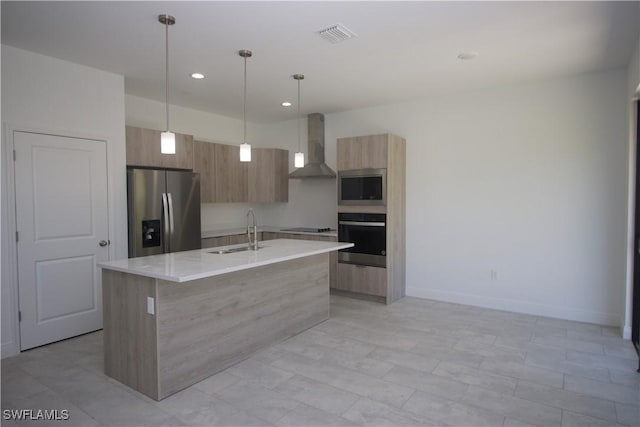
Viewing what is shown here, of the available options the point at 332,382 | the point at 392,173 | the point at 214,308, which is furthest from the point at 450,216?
the point at 214,308

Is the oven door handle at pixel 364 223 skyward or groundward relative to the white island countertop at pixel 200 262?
skyward

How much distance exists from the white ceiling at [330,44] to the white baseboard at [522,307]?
8.62ft

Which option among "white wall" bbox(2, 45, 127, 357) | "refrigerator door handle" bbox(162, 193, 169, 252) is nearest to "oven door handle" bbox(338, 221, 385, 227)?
"refrigerator door handle" bbox(162, 193, 169, 252)

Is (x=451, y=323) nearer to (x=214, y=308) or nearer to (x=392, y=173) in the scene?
(x=392, y=173)

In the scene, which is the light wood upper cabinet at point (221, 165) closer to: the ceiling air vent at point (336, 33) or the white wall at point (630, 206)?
the ceiling air vent at point (336, 33)

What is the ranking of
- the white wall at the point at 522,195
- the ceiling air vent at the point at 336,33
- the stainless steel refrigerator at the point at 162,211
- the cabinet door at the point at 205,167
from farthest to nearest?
the cabinet door at the point at 205,167
the stainless steel refrigerator at the point at 162,211
the white wall at the point at 522,195
the ceiling air vent at the point at 336,33

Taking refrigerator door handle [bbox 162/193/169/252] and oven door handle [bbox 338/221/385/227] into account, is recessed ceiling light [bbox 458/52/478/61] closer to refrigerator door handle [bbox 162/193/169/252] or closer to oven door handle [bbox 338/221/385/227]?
oven door handle [bbox 338/221/385/227]

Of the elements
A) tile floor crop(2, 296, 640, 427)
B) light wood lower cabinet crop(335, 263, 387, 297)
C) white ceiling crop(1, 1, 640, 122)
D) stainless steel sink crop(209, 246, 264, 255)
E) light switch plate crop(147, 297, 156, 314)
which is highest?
white ceiling crop(1, 1, 640, 122)

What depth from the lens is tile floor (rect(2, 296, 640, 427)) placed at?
7.89 ft

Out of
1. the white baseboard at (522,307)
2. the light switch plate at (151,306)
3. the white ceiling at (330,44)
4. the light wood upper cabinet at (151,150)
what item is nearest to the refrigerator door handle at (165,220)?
the light wood upper cabinet at (151,150)

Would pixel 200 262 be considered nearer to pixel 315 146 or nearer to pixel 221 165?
pixel 221 165

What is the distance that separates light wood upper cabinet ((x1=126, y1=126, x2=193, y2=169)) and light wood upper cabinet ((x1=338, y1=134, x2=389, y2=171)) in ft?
6.81

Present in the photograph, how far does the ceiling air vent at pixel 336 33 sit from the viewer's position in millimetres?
2959

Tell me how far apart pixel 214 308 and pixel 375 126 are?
3.69 metres
